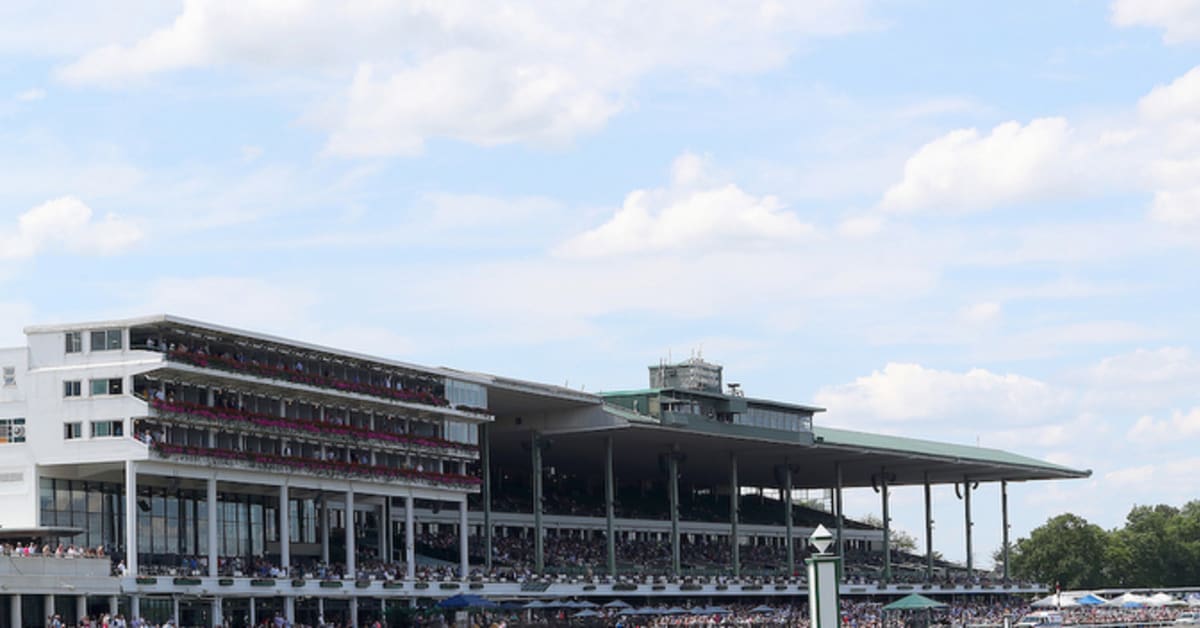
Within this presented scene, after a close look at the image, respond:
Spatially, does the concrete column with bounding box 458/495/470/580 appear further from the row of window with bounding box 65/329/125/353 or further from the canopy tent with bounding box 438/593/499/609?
the row of window with bounding box 65/329/125/353

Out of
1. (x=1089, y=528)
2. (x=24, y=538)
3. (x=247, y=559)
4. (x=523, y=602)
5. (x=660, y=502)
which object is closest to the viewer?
(x=24, y=538)

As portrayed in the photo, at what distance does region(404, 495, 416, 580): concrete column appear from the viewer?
308 feet

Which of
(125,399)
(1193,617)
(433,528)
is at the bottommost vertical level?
(1193,617)

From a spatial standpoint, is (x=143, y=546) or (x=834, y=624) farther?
(x=143, y=546)

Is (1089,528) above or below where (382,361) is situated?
below

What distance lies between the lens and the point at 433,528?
105688mm

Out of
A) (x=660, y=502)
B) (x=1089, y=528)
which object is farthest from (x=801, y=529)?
(x=1089, y=528)

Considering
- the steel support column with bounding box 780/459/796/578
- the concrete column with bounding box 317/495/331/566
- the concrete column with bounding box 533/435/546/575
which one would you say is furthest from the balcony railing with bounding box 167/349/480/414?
the steel support column with bounding box 780/459/796/578

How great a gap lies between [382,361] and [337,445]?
517 centimetres

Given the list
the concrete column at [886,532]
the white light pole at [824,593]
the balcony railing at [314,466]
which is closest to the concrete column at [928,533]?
the concrete column at [886,532]

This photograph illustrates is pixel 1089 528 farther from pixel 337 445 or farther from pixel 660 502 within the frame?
pixel 337 445

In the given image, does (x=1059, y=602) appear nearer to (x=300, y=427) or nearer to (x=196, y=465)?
(x=300, y=427)

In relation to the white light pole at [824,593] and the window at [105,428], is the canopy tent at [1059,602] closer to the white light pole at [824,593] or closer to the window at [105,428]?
the window at [105,428]

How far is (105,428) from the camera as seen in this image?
76.9 metres
